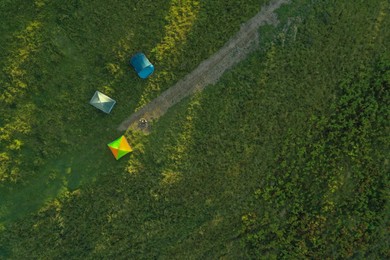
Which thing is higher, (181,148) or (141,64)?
(141,64)

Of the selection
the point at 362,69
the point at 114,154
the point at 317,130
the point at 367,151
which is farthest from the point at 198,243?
the point at 362,69

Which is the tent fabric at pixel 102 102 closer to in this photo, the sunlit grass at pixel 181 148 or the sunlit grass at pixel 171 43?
the sunlit grass at pixel 171 43

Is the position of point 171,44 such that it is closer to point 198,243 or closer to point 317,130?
point 317,130

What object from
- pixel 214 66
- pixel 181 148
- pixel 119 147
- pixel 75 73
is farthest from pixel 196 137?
pixel 75 73

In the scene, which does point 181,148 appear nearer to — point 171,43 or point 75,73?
point 171,43

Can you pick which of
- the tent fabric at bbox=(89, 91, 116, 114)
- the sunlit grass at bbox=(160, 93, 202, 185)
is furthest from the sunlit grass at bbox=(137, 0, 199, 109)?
the sunlit grass at bbox=(160, 93, 202, 185)
